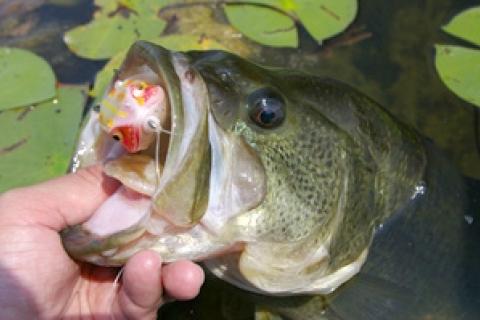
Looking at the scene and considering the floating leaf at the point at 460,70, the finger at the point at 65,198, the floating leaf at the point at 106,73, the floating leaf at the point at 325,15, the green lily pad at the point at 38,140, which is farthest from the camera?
the floating leaf at the point at 325,15

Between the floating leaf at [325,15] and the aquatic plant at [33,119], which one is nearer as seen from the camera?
the aquatic plant at [33,119]

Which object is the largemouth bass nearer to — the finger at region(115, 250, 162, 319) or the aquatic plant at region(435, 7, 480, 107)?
the finger at region(115, 250, 162, 319)

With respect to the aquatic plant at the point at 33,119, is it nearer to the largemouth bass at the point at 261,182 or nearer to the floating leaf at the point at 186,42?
the floating leaf at the point at 186,42

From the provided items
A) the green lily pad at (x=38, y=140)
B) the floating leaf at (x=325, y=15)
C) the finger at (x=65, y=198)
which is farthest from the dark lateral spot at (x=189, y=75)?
the floating leaf at (x=325, y=15)

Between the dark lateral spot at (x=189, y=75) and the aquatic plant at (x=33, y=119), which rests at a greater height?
the dark lateral spot at (x=189, y=75)

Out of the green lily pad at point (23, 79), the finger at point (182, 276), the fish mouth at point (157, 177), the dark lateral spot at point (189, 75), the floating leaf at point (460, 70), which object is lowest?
the green lily pad at point (23, 79)

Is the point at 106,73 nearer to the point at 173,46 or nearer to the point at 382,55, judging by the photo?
the point at 173,46

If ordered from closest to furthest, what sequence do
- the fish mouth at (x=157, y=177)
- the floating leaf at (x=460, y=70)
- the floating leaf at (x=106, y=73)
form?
the fish mouth at (x=157, y=177), the floating leaf at (x=460, y=70), the floating leaf at (x=106, y=73)

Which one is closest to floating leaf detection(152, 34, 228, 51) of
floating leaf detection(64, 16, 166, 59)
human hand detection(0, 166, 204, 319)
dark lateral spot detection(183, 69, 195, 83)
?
floating leaf detection(64, 16, 166, 59)
